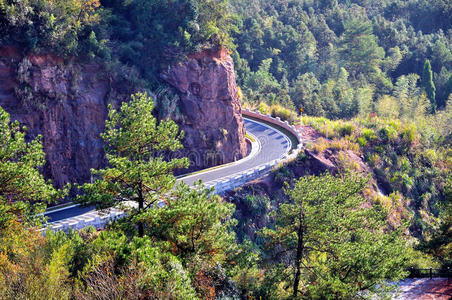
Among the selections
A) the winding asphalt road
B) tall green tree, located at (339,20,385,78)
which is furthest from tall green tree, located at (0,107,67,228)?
tall green tree, located at (339,20,385,78)

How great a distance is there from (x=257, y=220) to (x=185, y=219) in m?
14.4

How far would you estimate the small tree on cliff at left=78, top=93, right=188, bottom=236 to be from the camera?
17094 mm

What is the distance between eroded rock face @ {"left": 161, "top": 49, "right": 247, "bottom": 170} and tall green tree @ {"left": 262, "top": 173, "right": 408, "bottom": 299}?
16575 millimetres

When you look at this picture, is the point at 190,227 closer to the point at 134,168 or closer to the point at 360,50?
the point at 134,168

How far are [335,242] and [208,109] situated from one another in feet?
65.4

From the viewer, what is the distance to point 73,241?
54.8 ft

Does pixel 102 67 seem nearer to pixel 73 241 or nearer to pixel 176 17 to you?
pixel 176 17

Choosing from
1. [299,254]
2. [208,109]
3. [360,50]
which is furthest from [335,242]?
[360,50]

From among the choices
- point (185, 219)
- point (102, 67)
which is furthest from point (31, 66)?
point (185, 219)

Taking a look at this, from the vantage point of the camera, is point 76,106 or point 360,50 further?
point 360,50

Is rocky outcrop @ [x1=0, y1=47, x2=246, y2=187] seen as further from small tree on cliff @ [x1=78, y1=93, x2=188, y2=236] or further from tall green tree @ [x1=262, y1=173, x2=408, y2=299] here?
tall green tree @ [x1=262, y1=173, x2=408, y2=299]

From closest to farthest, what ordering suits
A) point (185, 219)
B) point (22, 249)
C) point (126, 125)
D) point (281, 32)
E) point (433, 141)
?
point (22, 249), point (185, 219), point (126, 125), point (433, 141), point (281, 32)

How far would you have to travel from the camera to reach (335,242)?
17219mm

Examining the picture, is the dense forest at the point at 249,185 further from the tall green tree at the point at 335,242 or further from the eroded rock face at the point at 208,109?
the eroded rock face at the point at 208,109
